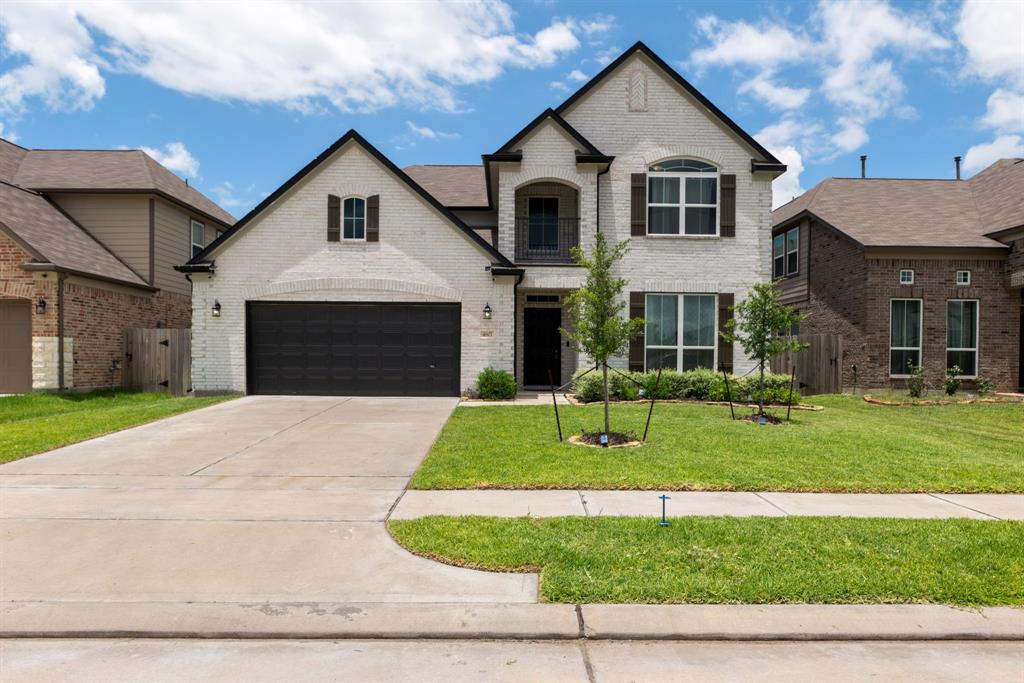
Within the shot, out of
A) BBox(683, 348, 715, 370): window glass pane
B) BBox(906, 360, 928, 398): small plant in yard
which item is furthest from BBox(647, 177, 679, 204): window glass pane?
BBox(906, 360, 928, 398): small plant in yard

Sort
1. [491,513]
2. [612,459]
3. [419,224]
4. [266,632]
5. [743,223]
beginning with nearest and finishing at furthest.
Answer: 1. [266,632]
2. [491,513]
3. [612,459]
4. [419,224]
5. [743,223]

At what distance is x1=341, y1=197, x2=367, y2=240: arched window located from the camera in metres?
16.2

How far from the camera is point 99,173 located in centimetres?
2034

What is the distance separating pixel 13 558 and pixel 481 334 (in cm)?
1205

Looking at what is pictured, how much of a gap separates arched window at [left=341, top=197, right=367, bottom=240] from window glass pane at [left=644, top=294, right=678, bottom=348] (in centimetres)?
869

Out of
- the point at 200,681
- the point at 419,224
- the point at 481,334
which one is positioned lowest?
the point at 200,681

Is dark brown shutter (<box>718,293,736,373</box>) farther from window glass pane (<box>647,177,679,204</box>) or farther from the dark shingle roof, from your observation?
the dark shingle roof

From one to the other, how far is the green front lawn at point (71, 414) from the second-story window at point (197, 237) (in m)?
7.65

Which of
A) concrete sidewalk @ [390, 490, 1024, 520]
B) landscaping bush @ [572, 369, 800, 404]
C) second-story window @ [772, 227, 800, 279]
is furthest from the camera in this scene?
second-story window @ [772, 227, 800, 279]

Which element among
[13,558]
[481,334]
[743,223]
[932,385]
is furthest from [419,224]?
[932,385]

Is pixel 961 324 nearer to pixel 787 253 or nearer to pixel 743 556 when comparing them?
pixel 787 253

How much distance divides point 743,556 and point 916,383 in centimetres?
1578

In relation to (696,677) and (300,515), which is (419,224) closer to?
(300,515)

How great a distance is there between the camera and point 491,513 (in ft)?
19.0
